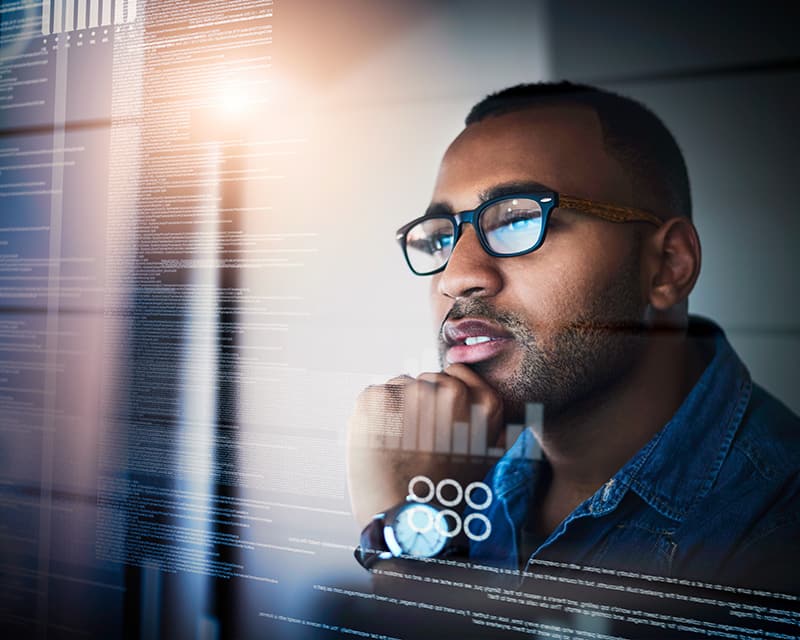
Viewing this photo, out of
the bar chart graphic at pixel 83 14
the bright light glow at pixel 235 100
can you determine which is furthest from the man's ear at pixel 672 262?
the bar chart graphic at pixel 83 14

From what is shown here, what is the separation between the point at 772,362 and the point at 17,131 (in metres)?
1.30

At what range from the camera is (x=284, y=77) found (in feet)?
3.14

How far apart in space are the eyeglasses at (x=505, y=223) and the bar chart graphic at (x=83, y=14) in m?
0.69

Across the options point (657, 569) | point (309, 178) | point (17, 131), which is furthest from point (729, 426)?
point (17, 131)

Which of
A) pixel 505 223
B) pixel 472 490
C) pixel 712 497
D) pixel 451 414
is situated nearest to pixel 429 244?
pixel 505 223

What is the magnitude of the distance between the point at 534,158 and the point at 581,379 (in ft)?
0.90

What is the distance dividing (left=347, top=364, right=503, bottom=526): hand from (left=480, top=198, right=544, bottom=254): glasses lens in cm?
17

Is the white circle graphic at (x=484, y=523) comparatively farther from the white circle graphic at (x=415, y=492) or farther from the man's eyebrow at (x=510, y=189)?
the man's eyebrow at (x=510, y=189)

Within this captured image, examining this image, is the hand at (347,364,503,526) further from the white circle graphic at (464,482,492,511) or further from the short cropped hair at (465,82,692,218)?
the short cropped hair at (465,82,692,218)

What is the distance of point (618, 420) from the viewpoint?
2.43 feet

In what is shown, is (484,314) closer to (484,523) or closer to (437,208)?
(437,208)

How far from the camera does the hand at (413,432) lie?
2.68 feet

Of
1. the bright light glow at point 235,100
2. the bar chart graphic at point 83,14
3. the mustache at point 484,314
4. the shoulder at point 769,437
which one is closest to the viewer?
the shoulder at point 769,437

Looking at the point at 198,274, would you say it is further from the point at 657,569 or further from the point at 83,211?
the point at 657,569
